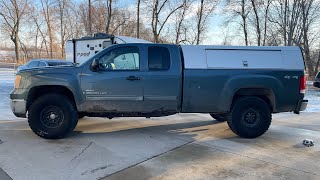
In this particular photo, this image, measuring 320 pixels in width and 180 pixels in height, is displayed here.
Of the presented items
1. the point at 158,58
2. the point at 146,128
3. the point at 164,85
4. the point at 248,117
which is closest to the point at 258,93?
the point at 248,117

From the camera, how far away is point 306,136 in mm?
7004

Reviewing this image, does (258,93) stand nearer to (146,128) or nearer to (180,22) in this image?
(146,128)

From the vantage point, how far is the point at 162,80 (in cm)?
632

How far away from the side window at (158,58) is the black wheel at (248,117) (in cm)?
169

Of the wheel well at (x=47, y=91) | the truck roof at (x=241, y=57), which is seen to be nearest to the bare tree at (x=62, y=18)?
the wheel well at (x=47, y=91)

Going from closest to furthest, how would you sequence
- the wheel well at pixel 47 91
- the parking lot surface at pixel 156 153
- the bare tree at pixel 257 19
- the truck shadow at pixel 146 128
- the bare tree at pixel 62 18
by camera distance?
1. the parking lot surface at pixel 156 153
2. the wheel well at pixel 47 91
3. the truck shadow at pixel 146 128
4. the bare tree at pixel 257 19
5. the bare tree at pixel 62 18

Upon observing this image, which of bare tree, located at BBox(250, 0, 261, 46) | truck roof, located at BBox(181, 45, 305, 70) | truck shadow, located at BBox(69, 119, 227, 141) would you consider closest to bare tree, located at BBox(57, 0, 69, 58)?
bare tree, located at BBox(250, 0, 261, 46)

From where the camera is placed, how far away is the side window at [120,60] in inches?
250

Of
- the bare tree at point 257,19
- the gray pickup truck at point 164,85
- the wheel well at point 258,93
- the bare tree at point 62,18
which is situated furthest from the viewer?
the bare tree at point 62,18

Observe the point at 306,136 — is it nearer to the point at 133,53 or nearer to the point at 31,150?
the point at 133,53

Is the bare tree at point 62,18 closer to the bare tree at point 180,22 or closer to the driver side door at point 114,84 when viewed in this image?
the bare tree at point 180,22

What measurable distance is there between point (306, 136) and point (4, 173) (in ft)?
19.5

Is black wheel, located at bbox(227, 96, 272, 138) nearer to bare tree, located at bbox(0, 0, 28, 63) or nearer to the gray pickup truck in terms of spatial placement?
the gray pickup truck

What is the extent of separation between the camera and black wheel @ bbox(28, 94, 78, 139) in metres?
6.16
